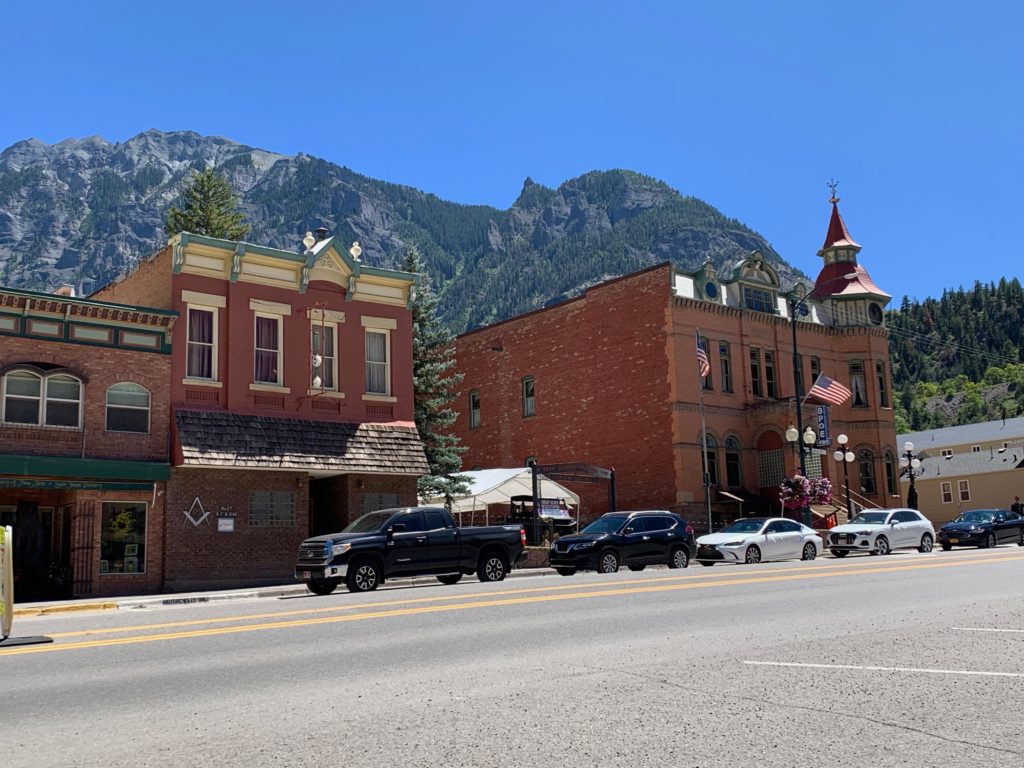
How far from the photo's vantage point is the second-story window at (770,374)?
45750mm

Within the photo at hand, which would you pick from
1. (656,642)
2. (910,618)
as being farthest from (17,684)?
(910,618)

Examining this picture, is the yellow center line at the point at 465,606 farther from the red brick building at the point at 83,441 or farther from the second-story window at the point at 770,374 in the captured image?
the second-story window at the point at 770,374

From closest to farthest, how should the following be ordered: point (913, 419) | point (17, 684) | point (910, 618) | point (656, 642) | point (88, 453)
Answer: point (17, 684) → point (656, 642) → point (910, 618) → point (88, 453) → point (913, 419)

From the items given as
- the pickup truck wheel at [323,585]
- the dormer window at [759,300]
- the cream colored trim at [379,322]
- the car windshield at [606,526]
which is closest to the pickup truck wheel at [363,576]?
the pickup truck wheel at [323,585]

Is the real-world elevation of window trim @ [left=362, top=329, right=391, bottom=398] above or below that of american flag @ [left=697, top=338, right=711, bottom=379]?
below

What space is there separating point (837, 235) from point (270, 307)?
113ft

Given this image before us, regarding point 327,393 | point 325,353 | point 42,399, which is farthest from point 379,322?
point 42,399

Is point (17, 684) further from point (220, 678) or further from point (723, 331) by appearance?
point (723, 331)

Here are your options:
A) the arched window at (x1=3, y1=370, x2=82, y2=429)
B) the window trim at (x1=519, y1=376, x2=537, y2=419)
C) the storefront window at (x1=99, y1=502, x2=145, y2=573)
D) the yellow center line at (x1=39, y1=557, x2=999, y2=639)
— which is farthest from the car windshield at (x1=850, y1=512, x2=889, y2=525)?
the arched window at (x1=3, y1=370, x2=82, y2=429)

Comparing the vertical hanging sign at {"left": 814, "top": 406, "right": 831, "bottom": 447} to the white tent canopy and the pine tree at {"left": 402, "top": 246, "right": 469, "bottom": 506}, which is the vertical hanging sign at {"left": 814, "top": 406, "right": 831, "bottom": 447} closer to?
the white tent canopy

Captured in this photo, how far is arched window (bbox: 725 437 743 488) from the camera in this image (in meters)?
43.3

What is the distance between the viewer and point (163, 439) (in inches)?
1019

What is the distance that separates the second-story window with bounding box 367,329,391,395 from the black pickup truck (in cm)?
922

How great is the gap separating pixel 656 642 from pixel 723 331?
34369 mm
